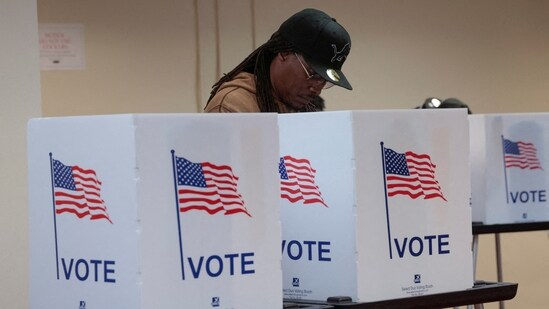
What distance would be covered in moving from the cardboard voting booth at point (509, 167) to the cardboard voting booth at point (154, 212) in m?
1.68

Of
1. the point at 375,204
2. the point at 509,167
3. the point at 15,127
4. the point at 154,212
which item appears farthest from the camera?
the point at 509,167

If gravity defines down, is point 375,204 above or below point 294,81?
below

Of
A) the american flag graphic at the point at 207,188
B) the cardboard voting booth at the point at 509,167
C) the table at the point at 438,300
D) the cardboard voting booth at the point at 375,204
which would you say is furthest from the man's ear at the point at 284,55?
the cardboard voting booth at the point at 509,167

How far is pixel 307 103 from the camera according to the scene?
2531 mm

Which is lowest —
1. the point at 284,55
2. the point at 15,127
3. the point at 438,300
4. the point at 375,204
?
the point at 438,300

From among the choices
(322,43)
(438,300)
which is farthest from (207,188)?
(322,43)

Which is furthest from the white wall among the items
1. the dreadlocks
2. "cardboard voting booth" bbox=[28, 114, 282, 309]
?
"cardboard voting booth" bbox=[28, 114, 282, 309]

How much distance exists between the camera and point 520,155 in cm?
336

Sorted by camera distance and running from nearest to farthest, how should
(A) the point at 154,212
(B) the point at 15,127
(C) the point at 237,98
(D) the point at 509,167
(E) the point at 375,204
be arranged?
1. (A) the point at 154,212
2. (E) the point at 375,204
3. (C) the point at 237,98
4. (B) the point at 15,127
5. (D) the point at 509,167

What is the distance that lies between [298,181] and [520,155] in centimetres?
159

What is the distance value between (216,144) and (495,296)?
72 cm

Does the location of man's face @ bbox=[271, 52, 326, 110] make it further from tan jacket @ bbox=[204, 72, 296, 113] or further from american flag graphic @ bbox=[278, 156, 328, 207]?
american flag graphic @ bbox=[278, 156, 328, 207]

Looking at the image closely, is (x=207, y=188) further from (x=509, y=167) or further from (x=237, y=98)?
(x=509, y=167)

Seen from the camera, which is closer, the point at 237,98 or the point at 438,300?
the point at 438,300
